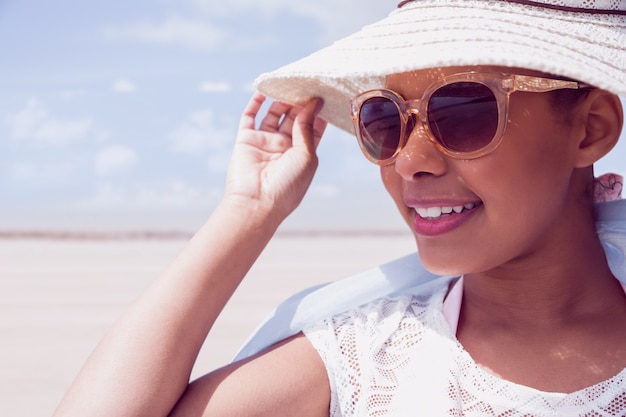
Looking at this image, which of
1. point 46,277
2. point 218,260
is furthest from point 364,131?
point 46,277

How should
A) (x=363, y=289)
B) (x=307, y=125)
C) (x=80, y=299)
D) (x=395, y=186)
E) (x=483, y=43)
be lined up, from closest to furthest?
1. (x=483, y=43)
2. (x=395, y=186)
3. (x=363, y=289)
4. (x=307, y=125)
5. (x=80, y=299)

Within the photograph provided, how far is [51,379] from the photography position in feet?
14.6

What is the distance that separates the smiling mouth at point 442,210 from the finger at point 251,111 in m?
0.77

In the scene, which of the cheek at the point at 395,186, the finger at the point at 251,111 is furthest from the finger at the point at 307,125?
the cheek at the point at 395,186

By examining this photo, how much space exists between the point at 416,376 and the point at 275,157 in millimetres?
876

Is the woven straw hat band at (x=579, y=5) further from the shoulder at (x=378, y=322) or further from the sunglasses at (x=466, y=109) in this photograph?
the shoulder at (x=378, y=322)

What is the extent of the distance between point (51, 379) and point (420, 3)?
3286mm

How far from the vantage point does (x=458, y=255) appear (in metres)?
2.04

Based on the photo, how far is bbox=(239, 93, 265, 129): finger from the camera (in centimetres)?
262

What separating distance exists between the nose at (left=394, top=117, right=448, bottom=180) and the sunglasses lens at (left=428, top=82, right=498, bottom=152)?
49 mm

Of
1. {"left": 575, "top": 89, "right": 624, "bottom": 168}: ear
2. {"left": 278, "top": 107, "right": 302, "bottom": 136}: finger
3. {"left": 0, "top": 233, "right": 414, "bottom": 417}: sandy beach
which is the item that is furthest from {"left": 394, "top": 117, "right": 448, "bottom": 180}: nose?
{"left": 0, "top": 233, "right": 414, "bottom": 417}: sandy beach

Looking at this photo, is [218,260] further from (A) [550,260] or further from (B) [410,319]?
(A) [550,260]

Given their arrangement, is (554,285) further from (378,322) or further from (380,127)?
(380,127)

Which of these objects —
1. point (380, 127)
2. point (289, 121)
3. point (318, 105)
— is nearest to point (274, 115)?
point (289, 121)
